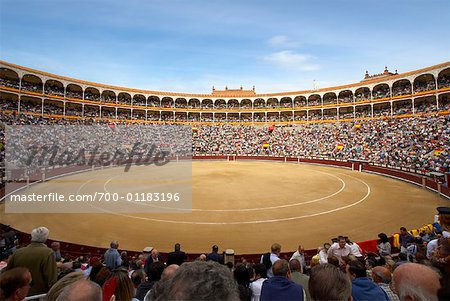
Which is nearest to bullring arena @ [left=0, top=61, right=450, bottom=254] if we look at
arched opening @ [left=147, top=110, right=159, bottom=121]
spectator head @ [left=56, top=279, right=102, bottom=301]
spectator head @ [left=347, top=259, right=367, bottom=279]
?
arched opening @ [left=147, top=110, right=159, bottom=121]

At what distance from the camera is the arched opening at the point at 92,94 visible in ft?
164

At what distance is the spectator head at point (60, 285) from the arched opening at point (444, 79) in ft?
159

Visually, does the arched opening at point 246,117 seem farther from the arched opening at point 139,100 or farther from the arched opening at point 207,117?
the arched opening at point 139,100

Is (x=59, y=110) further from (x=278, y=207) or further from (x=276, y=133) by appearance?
(x=278, y=207)

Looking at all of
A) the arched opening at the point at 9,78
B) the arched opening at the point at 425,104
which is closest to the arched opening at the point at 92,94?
the arched opening at the point at 9,78

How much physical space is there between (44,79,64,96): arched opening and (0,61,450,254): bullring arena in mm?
187

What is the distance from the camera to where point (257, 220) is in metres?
12.1

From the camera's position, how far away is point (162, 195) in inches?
690

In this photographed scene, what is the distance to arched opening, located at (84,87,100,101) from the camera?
49963 millimetres

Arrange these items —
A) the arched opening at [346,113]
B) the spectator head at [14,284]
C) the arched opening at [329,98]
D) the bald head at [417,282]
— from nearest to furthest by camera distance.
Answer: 1. the bald head at [417,282]
2. the spectator head at [14,284]
3. the arched opening at [346,113]
4. the arched opening at [329,98]

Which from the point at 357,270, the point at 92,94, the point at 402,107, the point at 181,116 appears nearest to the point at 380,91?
the point at 402,107

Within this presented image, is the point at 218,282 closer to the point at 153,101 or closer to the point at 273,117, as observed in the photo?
the point at 273,117

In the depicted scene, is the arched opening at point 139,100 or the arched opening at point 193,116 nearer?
the arched opening at point 139,100

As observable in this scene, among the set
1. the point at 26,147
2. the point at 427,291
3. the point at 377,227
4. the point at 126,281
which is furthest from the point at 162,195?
the point at 26,147
